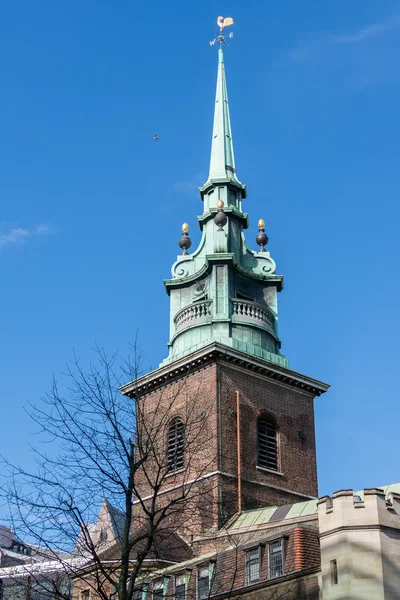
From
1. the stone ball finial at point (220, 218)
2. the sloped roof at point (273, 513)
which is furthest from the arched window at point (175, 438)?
the stone ball finial at point (220, 218)

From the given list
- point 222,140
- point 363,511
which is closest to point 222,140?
point 222,140

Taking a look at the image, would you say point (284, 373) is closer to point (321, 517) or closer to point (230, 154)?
point (230, 154)

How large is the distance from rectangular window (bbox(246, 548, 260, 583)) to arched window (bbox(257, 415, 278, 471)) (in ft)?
44.1

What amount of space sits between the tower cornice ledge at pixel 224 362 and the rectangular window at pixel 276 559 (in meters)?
15.3

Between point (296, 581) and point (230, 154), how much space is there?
106ft

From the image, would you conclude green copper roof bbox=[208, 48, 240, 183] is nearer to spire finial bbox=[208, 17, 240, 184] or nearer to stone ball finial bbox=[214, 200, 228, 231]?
spire finial bbox=[208, 17, 240, 184]

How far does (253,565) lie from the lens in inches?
1342

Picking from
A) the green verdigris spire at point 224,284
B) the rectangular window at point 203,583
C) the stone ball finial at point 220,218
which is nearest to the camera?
the rectangular window at point 203,583

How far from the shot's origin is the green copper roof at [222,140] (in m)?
58.2

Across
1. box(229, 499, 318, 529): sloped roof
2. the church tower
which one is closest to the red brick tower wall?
the church tower

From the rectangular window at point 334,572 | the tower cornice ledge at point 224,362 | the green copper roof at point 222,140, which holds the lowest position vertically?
the rectangular window at point 334,572

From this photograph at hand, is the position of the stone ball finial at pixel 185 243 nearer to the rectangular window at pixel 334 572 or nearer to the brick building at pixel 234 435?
the brick building at pixel 234 435

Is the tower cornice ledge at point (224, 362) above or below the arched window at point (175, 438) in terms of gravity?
above

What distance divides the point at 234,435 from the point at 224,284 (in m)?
8.32
